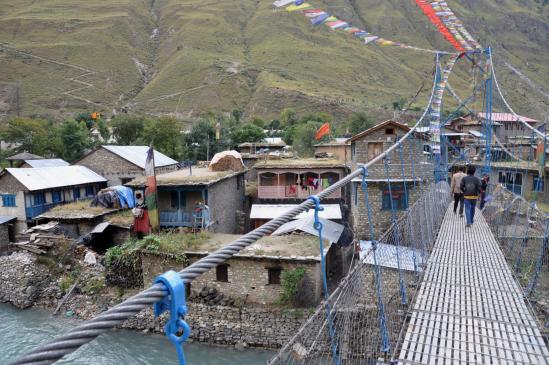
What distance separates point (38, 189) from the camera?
580 inches

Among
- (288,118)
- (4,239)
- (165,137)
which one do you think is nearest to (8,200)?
(4,239)

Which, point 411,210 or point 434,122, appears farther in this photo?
point 434,122

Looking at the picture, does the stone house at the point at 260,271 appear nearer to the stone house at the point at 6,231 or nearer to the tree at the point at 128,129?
the stone house at the point at 6,231

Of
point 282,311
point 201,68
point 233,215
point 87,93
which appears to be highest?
point 201,68

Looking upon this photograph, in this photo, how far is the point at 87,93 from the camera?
4844 centimetres

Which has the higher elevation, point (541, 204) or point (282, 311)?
point (541, 204)

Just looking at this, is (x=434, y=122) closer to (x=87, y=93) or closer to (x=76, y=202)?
(x=76, y=202)

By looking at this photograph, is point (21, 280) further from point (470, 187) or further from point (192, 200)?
point (470, 187)

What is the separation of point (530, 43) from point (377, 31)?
28830 mm

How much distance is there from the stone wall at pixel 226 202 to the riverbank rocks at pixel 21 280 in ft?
17.7

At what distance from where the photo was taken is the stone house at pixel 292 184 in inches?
616

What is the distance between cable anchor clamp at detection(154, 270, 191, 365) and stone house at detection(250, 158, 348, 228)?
14267mm

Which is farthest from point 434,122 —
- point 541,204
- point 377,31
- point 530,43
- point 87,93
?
point 530,43

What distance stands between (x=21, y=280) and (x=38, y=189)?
3.95 meters
